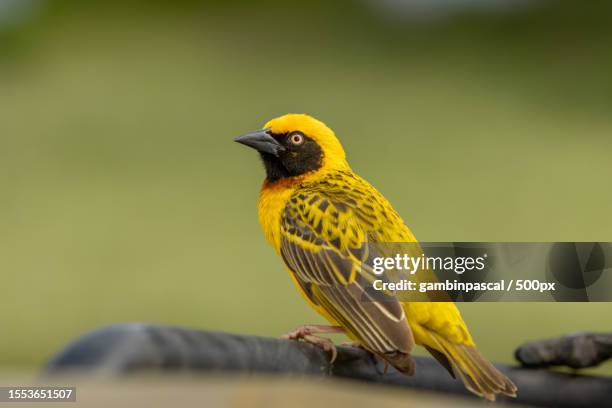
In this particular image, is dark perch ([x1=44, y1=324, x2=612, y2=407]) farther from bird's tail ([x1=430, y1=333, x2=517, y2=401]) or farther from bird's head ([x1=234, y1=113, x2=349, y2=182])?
bird's head ([x1=234, y1=113, x2=349, y2=182])

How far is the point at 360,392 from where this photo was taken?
3.43ft

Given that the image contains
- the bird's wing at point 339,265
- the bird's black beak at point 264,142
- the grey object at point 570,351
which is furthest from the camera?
the bird's black beak at point 264,142

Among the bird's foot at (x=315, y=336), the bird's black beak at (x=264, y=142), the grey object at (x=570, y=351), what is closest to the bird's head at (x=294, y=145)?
the bird's black beak at (x=264, y=142)

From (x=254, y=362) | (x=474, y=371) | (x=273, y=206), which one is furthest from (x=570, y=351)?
(x=273, y=206)

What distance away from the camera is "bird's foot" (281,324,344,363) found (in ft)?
3.42

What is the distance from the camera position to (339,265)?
128 centimetres

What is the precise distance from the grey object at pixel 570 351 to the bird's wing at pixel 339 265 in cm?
15

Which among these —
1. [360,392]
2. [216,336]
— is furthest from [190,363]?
[360,392]

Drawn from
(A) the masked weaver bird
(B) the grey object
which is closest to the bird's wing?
(A) the masked weaver bird

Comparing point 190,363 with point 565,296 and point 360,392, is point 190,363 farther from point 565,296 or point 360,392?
point 565,296

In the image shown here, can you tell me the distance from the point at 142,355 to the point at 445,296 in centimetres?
67

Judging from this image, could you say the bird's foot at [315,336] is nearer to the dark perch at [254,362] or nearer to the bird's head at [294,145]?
the dark perch at [254,362]

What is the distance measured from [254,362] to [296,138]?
0.73 meters

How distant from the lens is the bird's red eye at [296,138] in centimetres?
144
